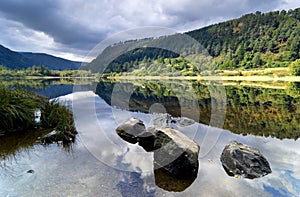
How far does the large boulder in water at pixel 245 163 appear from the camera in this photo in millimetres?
4811

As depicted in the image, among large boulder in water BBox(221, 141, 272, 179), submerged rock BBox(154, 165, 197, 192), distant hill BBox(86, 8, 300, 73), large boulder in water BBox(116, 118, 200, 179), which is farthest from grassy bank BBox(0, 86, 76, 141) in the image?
distant hill BBox(86, 8, 300, 73)

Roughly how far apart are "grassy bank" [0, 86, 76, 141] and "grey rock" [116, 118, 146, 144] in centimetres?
160

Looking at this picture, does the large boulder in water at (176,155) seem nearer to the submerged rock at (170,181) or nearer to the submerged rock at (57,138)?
the submerged rock at (170,181)

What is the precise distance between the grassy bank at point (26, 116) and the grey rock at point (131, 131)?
5.24 feet

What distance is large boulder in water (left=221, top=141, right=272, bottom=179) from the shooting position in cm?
481

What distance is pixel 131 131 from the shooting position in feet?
24.8

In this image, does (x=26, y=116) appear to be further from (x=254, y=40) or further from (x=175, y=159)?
(x=254, y=40)

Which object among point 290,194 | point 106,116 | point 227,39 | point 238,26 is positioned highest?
point 238,26

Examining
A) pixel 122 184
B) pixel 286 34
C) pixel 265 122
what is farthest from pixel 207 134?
pixel 286 34

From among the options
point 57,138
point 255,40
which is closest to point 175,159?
point 57,138

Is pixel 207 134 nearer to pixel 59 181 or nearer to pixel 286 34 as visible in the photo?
pixel 59 181

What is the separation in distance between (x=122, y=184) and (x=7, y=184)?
203cm

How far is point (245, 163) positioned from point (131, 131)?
376 centimetres

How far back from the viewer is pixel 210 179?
460 centimetres
